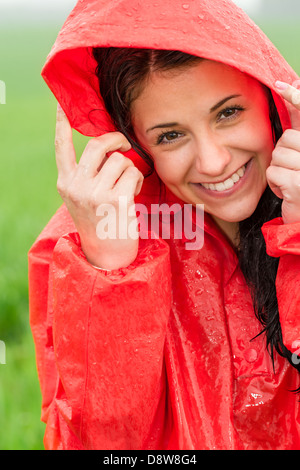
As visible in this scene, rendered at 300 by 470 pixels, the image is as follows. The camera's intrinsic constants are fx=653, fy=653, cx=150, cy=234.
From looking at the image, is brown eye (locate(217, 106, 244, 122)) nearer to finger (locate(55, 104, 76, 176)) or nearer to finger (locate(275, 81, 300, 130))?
finger (locate(275, 81, 300, 130))

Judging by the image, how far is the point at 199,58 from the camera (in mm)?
1673

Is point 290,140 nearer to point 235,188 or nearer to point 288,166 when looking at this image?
point 288,166

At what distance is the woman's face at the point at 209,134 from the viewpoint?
1667 mm

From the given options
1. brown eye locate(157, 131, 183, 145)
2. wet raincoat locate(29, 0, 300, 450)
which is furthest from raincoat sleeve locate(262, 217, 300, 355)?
brown eye locate(157, 131, 183, 145)

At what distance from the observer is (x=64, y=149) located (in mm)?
1747

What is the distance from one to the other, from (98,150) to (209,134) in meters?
0.29

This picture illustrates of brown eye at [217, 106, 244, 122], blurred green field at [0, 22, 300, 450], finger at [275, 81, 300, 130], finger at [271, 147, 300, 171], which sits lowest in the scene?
blurred green field at [0, 22, 300, 450]

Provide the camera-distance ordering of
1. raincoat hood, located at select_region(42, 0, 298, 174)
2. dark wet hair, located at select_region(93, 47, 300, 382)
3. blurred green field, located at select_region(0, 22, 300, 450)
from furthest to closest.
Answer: blurred green field, located at select_region(0, 22, 300, 450) < dark wet hair, located at select_region(93, 47, 300, 382) < raincoat hood, located at select_region(42, 0, 298, 174)

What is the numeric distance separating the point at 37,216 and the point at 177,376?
11.7ft

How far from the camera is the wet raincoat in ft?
5.40

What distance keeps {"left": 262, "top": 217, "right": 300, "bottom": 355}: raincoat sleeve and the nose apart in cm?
21

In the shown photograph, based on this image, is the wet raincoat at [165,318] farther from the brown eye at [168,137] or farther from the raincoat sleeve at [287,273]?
the brown eye at [168,137]

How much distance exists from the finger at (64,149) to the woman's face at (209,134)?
19 centimetres
